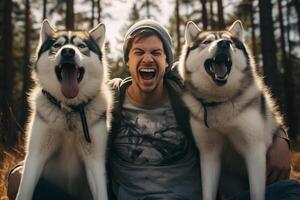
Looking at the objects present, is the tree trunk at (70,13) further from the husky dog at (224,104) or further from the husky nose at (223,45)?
the husky nose at (223,45)

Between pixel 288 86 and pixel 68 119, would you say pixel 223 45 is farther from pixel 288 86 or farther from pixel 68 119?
pixel 288 86

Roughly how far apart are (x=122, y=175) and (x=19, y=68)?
19.5 metres

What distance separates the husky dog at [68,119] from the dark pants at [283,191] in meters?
1.33

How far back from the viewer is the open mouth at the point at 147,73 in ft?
12.3

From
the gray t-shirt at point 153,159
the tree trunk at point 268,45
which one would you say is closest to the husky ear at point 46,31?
the gray t-shirt at point 153,159

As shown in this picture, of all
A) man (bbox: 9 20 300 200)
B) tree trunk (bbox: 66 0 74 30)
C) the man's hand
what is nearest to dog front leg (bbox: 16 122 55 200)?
man (bbox: 9 20 300 200)

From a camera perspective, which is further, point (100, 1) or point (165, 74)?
point (100, 1)

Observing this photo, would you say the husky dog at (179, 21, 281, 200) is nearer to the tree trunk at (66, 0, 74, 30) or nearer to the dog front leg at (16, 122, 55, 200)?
the dog front leg at (16, 122, 55, 200)

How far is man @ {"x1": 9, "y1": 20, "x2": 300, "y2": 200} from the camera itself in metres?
3.52

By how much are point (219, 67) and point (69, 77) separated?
4.17 ft

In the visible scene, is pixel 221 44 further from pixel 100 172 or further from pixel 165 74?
pixel 100 172

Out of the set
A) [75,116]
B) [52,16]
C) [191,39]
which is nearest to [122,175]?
[75,116]

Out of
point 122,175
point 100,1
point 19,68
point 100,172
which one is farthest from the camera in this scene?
point 19,68

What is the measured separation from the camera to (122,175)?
3613mm
